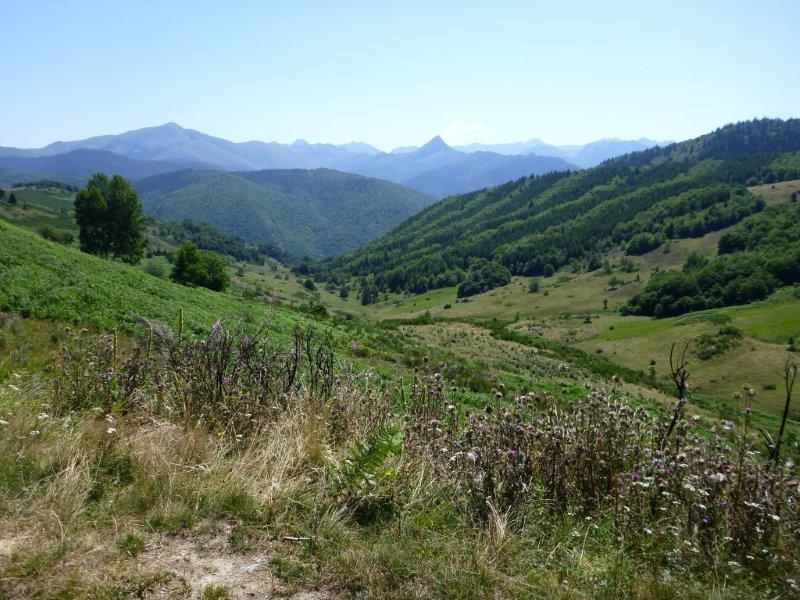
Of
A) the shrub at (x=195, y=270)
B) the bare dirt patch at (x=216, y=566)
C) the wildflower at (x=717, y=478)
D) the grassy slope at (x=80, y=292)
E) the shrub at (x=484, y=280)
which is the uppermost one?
the wildflower at (x=717, y=478)

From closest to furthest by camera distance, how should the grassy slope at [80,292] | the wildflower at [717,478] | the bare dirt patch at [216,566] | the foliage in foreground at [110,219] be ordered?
1. the bare dirt patch at [216,566]
2. the wildflower at [717,478]
3. the grassy slope at [80,292]
4. the foliage in foreground at [110,219]

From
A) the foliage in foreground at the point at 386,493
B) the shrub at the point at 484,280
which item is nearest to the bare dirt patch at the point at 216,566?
the foliage in foreground at the point at 386,493

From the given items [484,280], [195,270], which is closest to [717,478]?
[195,270]

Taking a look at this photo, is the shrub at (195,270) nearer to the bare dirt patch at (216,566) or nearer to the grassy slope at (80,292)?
the grassy slope at (80,292)

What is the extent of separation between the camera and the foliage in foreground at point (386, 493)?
3.23m

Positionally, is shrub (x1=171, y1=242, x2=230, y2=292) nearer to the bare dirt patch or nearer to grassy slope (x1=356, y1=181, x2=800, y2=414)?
grassy slope (x1=356, y1=181, x2=800, y2=414)

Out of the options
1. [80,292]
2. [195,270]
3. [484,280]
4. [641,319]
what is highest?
[80,292]

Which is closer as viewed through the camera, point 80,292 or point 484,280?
point 80,292

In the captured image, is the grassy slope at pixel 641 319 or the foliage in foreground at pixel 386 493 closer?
the foliage in foreground at pixel 386 493

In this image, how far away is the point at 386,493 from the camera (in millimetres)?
3992

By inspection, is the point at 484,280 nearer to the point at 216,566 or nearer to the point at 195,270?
the point at 195,270

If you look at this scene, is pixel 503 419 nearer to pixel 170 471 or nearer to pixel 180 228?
pixel 170 471

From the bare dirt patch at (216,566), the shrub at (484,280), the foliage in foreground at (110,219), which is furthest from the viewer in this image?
the shrub at (484,280)

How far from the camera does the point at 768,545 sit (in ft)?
12.0
